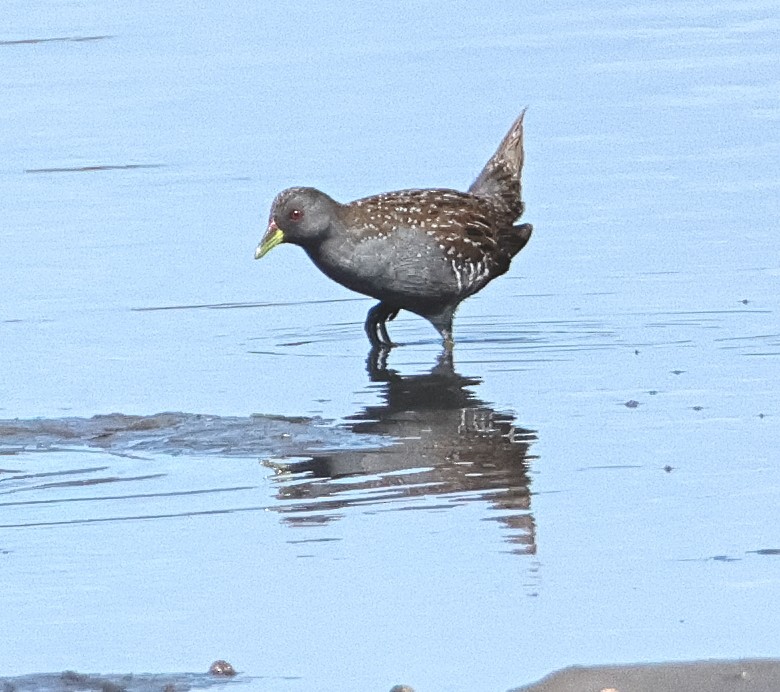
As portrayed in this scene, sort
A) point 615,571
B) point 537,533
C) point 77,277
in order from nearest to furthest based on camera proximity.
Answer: point 615,571, point 537,533, point 77,277

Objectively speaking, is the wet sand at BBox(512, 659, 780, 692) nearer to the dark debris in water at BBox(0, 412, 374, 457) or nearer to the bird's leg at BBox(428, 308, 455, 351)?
the dark debris in water at BBox(0, 412, 374, 457)

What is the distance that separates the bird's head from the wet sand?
560cm

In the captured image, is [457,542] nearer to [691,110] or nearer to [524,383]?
[524,383]

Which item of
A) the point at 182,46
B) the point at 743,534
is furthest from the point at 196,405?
the point at 182,46

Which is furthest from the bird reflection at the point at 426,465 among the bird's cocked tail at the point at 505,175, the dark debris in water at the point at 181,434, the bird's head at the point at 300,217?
the bird's cocked tail at the point at 505,175

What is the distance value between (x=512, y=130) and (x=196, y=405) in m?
3.68

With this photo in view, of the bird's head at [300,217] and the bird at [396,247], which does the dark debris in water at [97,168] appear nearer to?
the bird at [396,247]

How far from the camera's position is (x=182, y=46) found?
20766mm

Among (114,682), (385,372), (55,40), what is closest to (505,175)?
(385,372)

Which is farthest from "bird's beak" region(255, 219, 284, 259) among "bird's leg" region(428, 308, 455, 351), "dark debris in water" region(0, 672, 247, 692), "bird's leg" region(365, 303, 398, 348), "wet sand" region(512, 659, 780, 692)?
"wet sand" region(512, 659, 780, 692)

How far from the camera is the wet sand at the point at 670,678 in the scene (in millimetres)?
5863

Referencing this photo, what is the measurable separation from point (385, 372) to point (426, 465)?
86.6 inches

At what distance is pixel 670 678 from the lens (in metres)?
5.95

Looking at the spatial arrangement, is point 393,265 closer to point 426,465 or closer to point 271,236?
point 271,236
